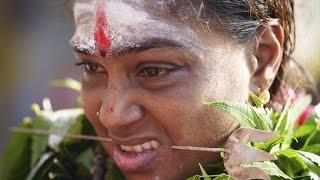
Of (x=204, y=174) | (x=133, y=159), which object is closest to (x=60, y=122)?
(x=133, y=159)

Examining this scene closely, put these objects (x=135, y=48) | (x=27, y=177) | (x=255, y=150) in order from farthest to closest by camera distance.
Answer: (x=27, y=177) → (x=135, y=48) → (x=255, y=150)

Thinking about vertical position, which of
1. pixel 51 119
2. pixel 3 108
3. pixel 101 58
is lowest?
pixel 3 108

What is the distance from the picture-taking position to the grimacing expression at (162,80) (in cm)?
189

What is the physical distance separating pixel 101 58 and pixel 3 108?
359cm

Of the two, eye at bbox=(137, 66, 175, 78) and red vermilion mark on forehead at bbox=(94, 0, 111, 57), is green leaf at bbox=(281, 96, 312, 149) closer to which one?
eye at bbox=(137, 66, 175, 78)

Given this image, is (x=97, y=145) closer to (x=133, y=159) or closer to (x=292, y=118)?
(x=133, y=159)

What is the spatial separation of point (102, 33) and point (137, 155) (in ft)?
1.19

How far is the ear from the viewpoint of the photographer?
2.04 m

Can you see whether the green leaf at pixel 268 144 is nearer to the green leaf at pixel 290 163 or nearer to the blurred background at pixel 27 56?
the green leaf at pixel 290 163

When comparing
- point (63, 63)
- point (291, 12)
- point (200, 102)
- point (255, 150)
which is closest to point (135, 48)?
point (200, 102)

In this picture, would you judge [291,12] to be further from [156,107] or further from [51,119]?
[51,119]

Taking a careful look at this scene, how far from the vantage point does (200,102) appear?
1888 millimetres

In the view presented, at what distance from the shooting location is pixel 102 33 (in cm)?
194

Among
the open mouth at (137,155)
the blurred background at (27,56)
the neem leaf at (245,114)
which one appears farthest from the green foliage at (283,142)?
the blurred background at (27,56)
